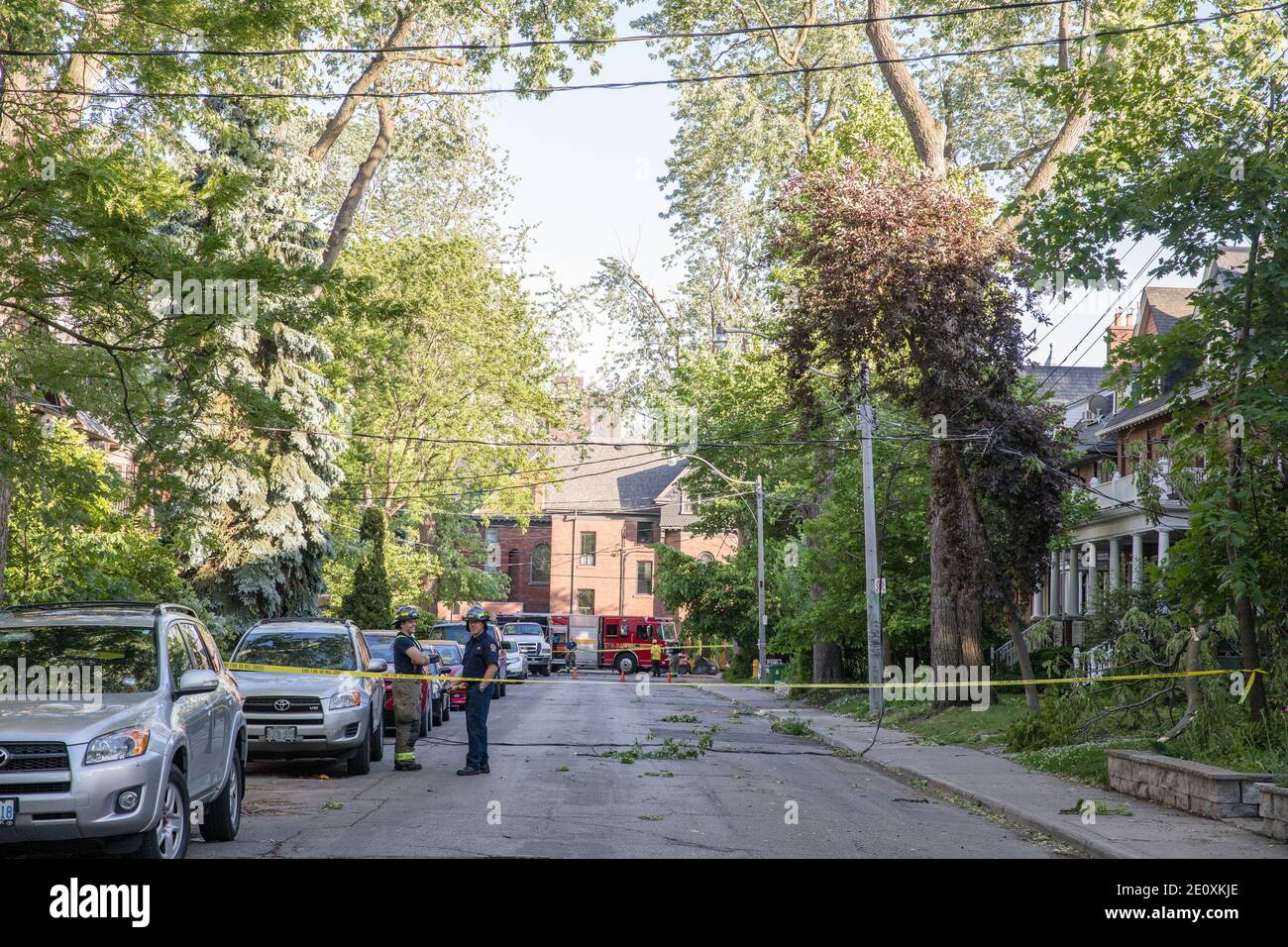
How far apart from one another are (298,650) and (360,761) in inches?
71.3

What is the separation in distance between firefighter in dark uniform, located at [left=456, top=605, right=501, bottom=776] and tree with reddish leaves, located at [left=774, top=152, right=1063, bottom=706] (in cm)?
793

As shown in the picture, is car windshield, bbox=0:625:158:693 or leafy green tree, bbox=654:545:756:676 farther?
leafy green tree, bbox=654:545:756:676

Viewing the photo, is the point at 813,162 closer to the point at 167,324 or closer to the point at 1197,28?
the point at 1197,28

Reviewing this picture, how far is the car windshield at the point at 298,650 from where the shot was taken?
16.2 m

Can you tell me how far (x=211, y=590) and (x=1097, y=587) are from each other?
1806 cm

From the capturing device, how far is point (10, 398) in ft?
44.6

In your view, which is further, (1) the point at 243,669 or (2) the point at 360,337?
(2) the point at 360,337

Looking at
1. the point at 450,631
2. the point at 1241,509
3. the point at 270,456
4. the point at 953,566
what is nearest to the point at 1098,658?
the point at 953,566

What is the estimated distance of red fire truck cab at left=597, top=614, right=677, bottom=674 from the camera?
6681 centimetres

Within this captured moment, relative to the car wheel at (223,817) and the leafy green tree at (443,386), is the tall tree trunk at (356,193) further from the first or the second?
the car wheel at (223,817)

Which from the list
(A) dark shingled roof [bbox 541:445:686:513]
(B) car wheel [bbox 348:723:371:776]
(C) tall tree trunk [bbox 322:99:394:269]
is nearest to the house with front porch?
(C) tall tree trunk [bbox 322:99:394:269]

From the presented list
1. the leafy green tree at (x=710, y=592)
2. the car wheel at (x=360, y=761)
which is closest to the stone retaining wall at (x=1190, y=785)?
the car wheel at (x=360, y=761)

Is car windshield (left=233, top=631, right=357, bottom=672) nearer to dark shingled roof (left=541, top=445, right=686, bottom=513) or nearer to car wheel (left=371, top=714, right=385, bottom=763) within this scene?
car wheel (left=371, top=714, right=385, bottom=763)

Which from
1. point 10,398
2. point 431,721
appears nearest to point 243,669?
point 10,398
